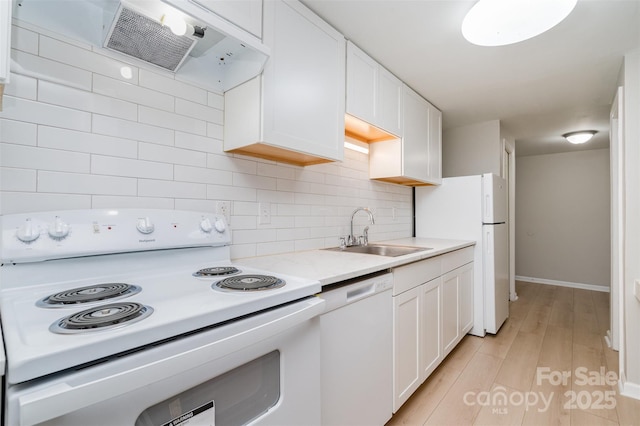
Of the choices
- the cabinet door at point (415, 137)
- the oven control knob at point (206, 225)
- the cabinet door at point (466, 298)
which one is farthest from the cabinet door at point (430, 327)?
the oven control knob at point (206, 225)

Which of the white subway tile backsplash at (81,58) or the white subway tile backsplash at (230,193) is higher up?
the white subway tile backsplash at (81,58)

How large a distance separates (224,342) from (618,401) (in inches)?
98.9

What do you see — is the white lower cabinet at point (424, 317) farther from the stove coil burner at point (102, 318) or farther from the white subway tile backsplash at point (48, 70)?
the white subway tile backsplash at point (48, 70)

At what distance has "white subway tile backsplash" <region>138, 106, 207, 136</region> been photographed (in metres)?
1.26

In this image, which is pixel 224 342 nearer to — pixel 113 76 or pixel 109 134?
pixel 109 134

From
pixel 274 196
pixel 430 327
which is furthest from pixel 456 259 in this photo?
pixel 274 196

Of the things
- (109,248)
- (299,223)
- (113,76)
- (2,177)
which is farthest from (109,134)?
(299,223)

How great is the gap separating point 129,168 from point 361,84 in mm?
1429

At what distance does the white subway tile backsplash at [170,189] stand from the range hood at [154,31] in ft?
1.55

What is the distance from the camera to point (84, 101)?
1107 mm

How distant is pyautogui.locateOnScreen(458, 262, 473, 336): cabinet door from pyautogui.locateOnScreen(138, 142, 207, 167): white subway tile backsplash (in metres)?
2.16

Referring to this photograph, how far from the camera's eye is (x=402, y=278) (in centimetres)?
165

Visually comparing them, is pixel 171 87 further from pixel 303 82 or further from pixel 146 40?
pixel 303 82

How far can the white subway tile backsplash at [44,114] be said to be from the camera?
968 mm
